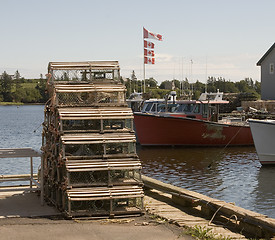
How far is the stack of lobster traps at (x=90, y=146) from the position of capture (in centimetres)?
1079

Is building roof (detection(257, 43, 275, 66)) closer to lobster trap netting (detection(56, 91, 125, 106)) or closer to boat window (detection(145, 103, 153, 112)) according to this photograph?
boat window (detection(145, 103, 153, 112))

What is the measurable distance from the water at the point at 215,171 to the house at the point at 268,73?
551 inches

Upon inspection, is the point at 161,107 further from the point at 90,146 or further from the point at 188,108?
the point at 90,146

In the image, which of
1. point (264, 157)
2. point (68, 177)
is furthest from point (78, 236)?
point (264, 157)

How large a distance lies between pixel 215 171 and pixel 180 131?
348 inches

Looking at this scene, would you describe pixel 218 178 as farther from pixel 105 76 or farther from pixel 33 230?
pixel 33 230

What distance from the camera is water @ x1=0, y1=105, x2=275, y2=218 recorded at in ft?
63.7

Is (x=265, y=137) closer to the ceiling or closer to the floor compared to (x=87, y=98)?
closer to the floor

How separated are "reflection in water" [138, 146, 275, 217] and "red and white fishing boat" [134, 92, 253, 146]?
0.61 metres

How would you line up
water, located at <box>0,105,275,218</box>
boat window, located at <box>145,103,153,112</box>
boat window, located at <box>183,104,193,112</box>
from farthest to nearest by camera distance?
boat window, located at <box>145,103,153,112</box>
boat window, located at <box>183,104,193,112</box>
water, located at <box>0,105,275,218</box>

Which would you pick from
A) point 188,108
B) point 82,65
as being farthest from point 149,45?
point 82,65

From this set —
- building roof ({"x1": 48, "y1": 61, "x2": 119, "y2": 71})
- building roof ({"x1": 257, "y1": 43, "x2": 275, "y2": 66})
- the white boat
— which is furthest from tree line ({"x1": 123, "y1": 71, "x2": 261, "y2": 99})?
building roof ({"x1": 48, "y1": 61, "x2": 119, "y2": 71})

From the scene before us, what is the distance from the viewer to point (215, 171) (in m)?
25.9

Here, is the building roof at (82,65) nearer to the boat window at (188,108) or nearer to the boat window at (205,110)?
the boat window at (205,110)
